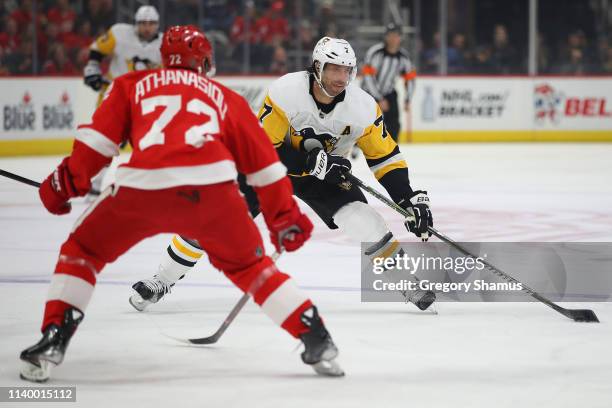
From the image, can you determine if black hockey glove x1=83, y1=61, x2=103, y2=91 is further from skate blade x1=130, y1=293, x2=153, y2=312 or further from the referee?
skate blade x1=130, y1=293, x2=153, y2=312

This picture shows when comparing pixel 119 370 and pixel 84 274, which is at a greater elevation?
pixel 84 274

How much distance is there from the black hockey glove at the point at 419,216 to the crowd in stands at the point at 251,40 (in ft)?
28.7

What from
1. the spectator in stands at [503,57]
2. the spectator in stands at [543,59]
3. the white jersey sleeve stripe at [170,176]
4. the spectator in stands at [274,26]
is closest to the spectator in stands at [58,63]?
the spectator in stands at [274,26]

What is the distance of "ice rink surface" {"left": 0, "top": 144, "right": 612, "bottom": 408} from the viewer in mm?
3170

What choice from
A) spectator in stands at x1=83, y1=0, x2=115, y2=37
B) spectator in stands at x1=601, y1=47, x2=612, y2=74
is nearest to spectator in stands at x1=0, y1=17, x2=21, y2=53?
spectator in stands at x1=83, y1=0, x2=115, y2=37

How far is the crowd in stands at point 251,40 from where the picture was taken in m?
12.7

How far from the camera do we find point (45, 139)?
12633mm

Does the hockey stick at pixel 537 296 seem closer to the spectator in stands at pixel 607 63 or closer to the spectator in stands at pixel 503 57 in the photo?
the spectator in stands at pixel 503 57

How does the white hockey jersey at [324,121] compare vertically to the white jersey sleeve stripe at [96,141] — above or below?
below

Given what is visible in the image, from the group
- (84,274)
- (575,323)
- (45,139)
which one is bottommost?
(45,139)

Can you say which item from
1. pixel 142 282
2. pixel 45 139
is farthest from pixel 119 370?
pixel 45 139

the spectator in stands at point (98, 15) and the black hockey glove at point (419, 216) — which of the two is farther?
the spectator in stands at point (98, 15)

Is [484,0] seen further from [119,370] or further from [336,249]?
[119,370]

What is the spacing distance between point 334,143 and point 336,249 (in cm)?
163
